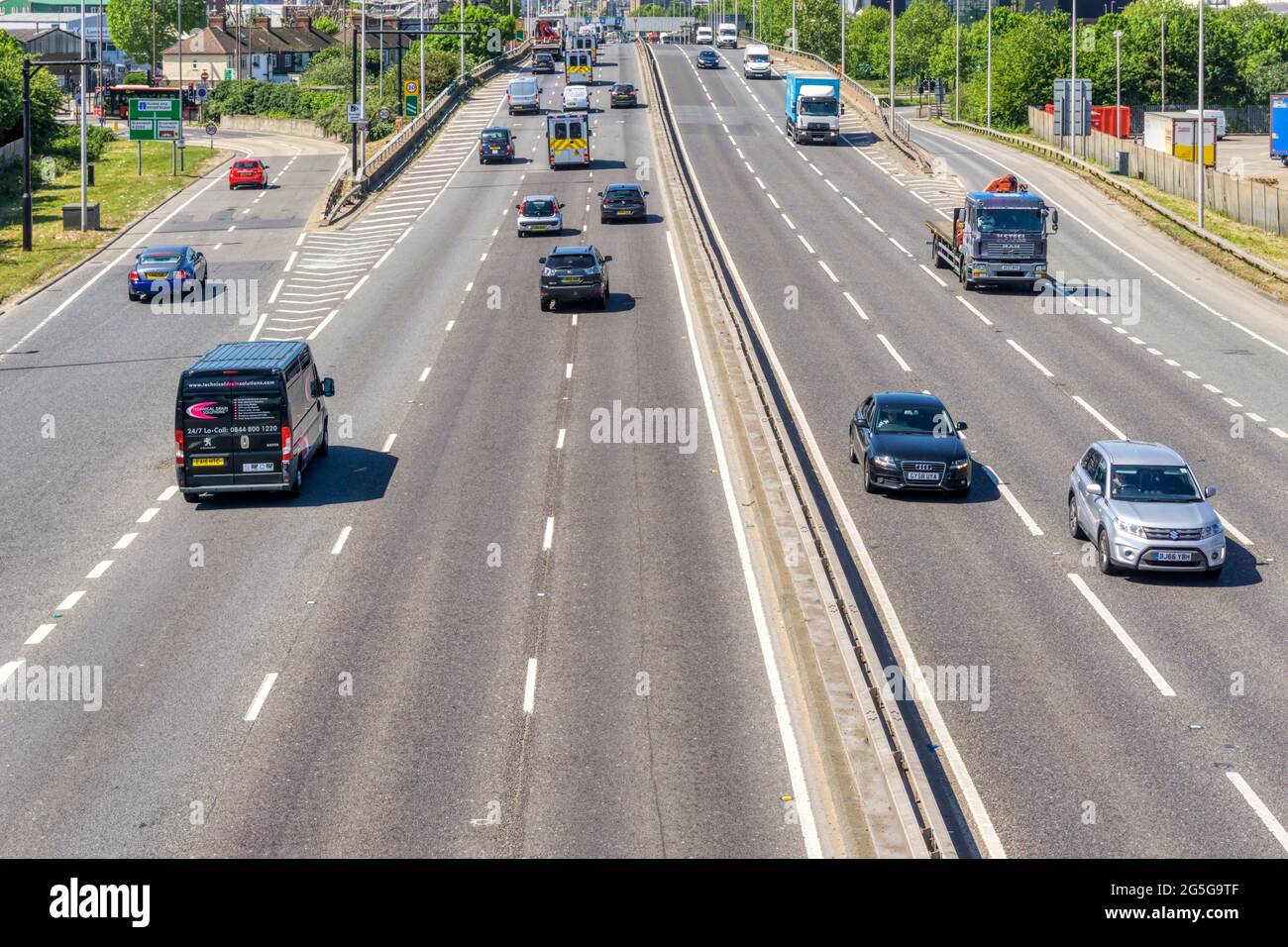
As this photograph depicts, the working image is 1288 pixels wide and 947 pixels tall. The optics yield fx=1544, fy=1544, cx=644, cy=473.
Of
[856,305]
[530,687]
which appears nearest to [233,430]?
[530,687]

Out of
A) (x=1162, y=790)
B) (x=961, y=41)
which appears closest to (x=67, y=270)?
(x=1162, y=790)

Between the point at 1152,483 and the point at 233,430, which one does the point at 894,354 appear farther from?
the point at 233,430

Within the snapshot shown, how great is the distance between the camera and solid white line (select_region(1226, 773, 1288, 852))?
48.0 ft

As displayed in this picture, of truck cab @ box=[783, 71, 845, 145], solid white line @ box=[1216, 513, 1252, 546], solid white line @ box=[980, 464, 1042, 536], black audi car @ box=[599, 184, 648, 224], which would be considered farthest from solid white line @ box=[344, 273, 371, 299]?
truck cab @ box=[783, 71, 845, 145]

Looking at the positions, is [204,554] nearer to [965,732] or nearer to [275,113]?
[965,732]

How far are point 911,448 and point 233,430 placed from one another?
1182 cm

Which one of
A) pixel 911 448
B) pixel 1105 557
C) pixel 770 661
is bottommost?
pixel 770 661

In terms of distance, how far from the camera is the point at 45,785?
15.7 m

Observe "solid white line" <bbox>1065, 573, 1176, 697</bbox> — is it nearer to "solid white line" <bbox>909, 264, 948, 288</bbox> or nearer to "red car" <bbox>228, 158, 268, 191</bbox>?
"solid white line" <bbox>909, 264, 948, 288</bbox>

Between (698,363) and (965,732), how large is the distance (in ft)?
71.2

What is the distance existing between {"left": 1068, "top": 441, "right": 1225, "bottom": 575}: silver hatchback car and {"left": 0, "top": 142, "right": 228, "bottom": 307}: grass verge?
37.2m

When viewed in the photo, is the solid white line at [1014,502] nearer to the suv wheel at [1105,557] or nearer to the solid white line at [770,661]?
the suv wheel at [1105,557]

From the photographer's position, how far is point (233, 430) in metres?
26.3

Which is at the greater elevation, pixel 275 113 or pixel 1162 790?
pixel 275 113
